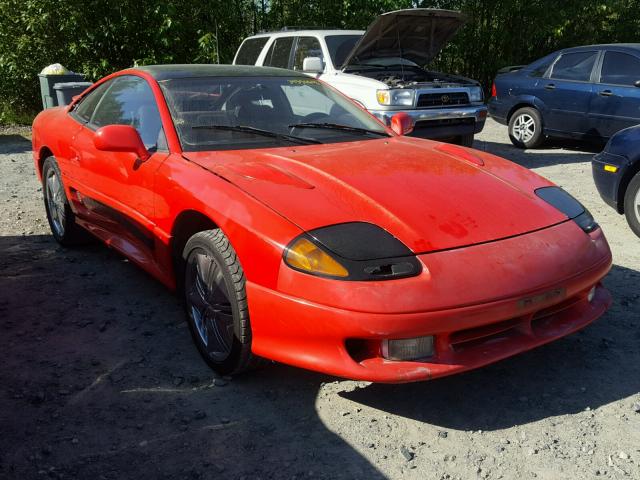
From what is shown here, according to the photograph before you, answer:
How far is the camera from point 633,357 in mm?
3148

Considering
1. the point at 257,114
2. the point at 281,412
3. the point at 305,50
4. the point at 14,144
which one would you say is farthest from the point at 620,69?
the point at 14,144

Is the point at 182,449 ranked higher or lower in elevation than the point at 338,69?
lower

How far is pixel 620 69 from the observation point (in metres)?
8.47

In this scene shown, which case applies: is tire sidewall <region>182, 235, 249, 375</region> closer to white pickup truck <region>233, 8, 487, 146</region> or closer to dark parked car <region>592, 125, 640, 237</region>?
dark parked car <region>592, 125, 640, 237</region>

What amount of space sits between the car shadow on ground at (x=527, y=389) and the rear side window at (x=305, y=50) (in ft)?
→ 20.7

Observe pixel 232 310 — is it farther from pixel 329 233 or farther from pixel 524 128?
pixel 524 128

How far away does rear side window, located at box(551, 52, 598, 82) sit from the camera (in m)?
8.87

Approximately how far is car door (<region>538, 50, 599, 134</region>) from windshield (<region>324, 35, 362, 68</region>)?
299cm

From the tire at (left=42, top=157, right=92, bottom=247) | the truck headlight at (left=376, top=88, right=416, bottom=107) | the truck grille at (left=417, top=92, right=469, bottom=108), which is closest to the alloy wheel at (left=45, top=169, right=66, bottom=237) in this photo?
the tire at (left=42, top=157, right=92, bottom=247)

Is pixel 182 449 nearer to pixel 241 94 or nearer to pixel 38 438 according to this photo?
pixel 38 438

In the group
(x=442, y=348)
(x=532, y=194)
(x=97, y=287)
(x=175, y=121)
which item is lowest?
(x=97, y=287)

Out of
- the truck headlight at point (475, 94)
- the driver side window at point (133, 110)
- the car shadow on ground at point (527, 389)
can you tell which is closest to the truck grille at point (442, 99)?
the truck headlight at point (475, 94)

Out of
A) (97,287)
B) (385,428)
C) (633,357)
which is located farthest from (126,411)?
(633,357)

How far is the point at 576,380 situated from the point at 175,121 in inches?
96.0
